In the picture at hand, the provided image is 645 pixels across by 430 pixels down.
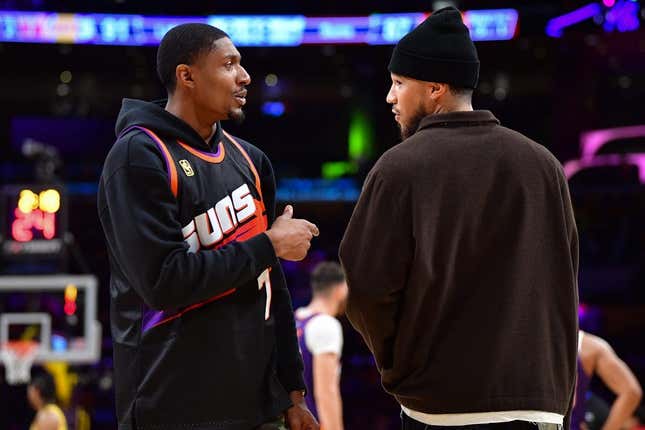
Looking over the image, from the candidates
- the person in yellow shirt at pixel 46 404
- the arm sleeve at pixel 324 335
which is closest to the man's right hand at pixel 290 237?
the arm sleeve at pixel 324 335

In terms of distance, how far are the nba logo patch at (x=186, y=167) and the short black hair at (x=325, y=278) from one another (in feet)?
11.0

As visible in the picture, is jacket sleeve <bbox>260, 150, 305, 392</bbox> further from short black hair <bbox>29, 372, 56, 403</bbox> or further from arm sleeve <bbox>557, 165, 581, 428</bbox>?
short black hair <bbox>29, 372, 56, 403</bbox>

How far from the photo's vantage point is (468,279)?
3.00m

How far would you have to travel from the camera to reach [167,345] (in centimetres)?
298

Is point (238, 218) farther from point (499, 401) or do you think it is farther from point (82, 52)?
point (82, 52)

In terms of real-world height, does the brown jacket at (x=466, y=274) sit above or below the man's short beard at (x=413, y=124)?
below

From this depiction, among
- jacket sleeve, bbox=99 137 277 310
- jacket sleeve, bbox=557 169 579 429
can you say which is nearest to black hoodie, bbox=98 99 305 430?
jacket sleeve, bbox=99 137 277 310

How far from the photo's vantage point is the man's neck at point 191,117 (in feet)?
10.6

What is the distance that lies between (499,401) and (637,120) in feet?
58.9

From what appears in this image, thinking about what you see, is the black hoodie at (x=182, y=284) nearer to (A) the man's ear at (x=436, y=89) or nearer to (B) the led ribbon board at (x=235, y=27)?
(A) the man's ear at (x=436, y=89)

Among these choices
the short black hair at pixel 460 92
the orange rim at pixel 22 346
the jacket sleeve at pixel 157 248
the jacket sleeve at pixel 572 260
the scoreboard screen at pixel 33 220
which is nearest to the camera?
the jacket sleeve at pixel 157 248

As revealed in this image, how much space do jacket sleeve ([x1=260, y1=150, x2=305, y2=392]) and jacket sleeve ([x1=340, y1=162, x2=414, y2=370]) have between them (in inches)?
11.9

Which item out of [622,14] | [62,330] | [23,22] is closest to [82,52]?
[23,22]

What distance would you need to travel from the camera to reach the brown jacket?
2971 millimetres
